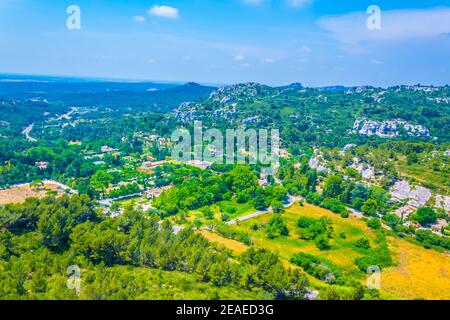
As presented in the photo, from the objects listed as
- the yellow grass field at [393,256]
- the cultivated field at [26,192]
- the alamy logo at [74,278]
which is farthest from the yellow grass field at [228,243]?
the cultivated field at [26,192]

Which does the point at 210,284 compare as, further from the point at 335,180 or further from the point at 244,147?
the point at 244,147

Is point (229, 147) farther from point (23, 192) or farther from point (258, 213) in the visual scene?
point (23, 192)

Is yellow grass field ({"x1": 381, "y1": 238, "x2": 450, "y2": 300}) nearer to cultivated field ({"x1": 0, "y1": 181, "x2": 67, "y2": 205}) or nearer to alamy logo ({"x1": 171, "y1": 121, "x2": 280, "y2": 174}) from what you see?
alamy logo ({"x1": 171, "y1": 121, "x2": 280, "y2": 174})

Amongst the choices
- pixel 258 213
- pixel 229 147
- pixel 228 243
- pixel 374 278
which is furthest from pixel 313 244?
pixel 229 147

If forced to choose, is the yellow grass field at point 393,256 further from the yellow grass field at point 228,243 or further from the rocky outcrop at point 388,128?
the rocky outcrop at point 388,128

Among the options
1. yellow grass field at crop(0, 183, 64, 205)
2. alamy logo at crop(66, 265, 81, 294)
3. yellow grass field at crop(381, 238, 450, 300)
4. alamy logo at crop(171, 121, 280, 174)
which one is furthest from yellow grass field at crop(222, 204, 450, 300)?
yellow grass field at crop(0, 183, 64, 205)

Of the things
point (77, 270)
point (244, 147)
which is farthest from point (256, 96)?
point (77, 270)

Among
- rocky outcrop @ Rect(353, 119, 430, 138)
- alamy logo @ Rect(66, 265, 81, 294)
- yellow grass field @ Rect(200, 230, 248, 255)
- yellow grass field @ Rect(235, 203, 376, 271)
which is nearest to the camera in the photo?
alamy logo @ Rect(66, 265, 81, 294)

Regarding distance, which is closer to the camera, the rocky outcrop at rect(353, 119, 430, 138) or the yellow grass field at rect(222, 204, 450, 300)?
the yellow grass field at rect(222, 204, 450, 300)
